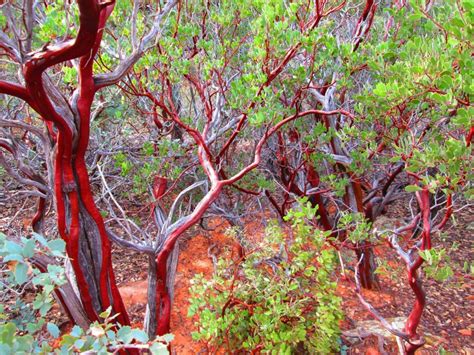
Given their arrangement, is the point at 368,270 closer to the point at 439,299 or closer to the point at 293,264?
the point at 439,299

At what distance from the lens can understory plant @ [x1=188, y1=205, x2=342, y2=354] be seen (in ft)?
8.79

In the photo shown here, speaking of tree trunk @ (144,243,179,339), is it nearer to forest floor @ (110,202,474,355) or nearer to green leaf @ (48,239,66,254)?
forest floor @ (110,202,474,355)

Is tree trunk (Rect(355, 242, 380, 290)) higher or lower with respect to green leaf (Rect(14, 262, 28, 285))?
lower

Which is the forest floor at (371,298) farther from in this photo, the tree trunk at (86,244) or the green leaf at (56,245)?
the green leaf at (56,245)

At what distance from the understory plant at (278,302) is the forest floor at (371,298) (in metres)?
0.49

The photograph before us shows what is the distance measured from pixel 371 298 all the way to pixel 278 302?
2.38 meters

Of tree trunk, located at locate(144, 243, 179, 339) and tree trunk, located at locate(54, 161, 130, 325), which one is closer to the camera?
tree trunk, located at locate(54, 161, 130, 325)

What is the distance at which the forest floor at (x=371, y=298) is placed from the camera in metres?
3.48

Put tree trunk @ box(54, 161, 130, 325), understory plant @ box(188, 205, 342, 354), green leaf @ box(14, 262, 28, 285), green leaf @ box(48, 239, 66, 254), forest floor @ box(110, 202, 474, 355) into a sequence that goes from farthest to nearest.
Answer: forest floor @ box(110, 202, 474, 355) < understory plant @ box(188, 205, 342, 354) < tree trunk @ box(54, 161, 130, 325) < green leaf @ box(48, 239, 66, 254) < green leaf @ box(14, 262, 28, 285)

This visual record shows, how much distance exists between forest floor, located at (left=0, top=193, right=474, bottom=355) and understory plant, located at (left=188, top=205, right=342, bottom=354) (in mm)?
486

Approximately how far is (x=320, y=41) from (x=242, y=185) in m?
2.04

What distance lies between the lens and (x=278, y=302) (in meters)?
2.65

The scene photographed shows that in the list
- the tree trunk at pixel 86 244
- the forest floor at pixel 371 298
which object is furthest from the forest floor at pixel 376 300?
the tree trunk at pixel 86 244

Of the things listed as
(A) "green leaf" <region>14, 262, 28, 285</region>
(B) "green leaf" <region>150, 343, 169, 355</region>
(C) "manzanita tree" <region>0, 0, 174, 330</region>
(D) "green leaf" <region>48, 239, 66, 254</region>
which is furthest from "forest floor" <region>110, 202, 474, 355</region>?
(A) "green leaf" <region>14, 262, 28, 285</region>
